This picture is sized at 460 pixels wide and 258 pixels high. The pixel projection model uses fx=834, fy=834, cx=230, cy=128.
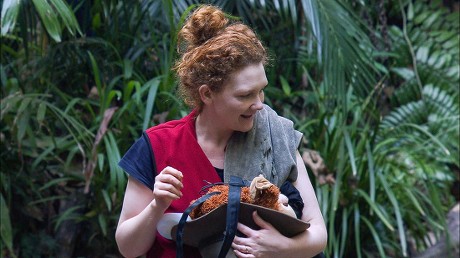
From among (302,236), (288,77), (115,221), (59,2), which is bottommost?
(115,221)

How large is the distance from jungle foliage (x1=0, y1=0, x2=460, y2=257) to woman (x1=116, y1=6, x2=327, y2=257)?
1300mm

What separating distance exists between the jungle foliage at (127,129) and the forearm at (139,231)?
1.46 metres

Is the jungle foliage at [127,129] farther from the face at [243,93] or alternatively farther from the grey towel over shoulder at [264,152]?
the face at [243,93]

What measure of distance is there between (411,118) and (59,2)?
338 cm

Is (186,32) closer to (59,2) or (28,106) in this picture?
(59,2)

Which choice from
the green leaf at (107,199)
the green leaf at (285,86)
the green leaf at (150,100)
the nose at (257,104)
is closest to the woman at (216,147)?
the nose at (257,104)

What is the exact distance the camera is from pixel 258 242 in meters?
2.19

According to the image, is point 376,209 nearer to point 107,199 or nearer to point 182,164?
point 107,199

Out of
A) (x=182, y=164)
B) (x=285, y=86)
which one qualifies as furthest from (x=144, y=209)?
(x=285, y=86)

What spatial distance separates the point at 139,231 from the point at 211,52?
0.52 metres

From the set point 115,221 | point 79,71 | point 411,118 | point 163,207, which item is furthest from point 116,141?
point 411,118

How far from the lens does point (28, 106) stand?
4055 mm

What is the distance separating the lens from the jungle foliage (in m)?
4.03

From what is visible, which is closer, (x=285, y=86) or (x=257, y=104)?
(x=257, y=104)
